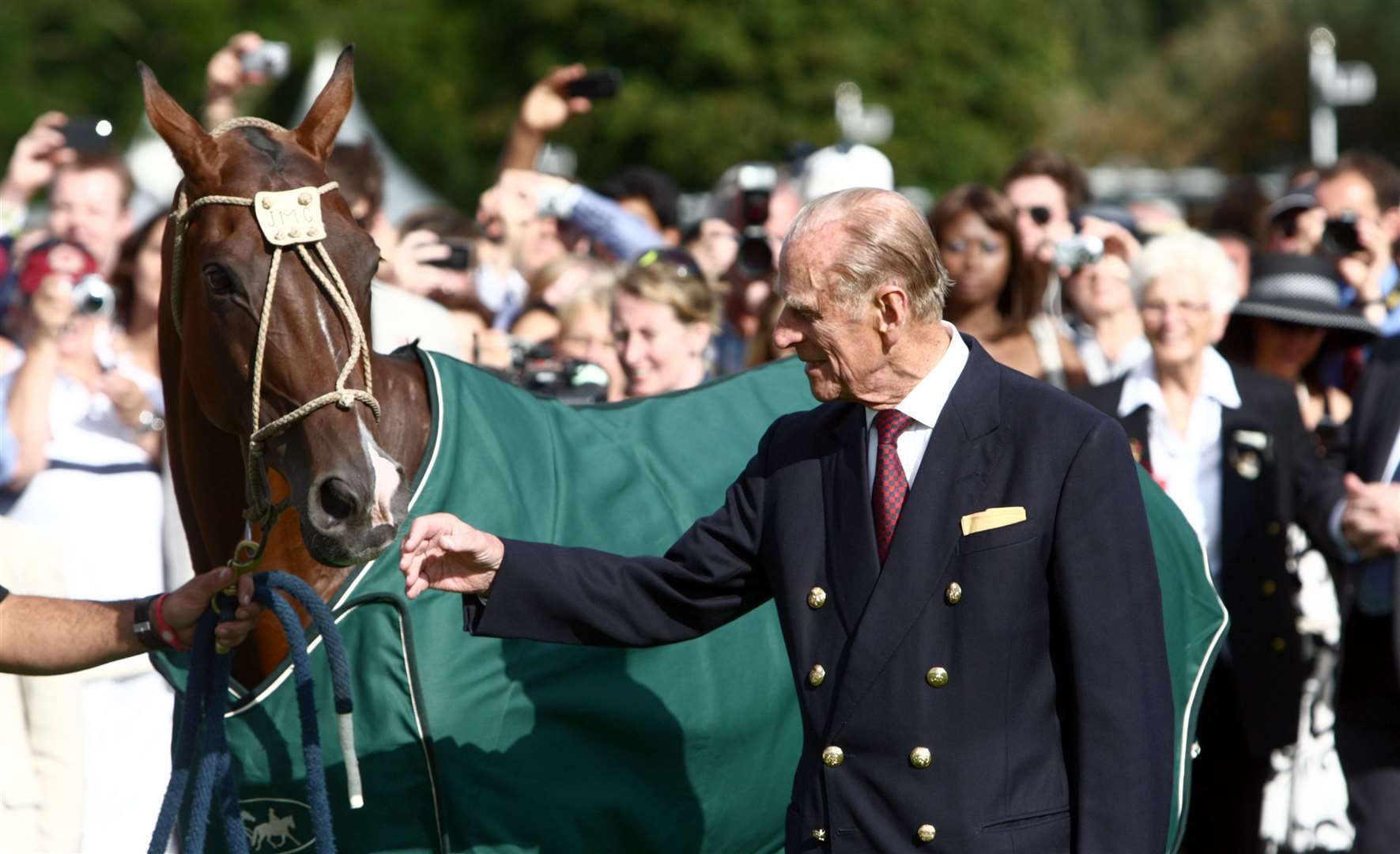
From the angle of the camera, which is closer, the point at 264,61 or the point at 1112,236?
the point at 1112,236

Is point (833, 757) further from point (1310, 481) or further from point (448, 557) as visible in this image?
point (1310, 481)

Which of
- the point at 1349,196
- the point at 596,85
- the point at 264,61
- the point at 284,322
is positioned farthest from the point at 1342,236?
the point at 284,322

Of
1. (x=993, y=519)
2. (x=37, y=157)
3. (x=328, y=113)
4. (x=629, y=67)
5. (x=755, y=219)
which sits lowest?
(x=993, y=519)

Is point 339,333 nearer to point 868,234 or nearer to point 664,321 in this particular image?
point 868,234

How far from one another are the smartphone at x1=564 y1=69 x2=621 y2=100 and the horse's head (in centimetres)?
414

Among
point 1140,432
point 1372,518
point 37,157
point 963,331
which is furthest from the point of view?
point 37,157

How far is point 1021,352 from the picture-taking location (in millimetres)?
6367

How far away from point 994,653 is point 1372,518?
2.14 m

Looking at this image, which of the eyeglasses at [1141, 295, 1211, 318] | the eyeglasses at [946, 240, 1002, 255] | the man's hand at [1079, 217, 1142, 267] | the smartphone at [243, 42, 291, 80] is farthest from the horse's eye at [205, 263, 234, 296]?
the man's hand at [1079, 217, 1142, 267]

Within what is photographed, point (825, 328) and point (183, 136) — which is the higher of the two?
point (183, 136)

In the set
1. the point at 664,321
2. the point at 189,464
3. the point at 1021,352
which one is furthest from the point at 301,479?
the point at 1021,352

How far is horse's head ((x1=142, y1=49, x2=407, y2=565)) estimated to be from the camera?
126 inches

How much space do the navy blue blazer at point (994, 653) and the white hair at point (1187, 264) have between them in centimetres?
241

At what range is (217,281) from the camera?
337cm
